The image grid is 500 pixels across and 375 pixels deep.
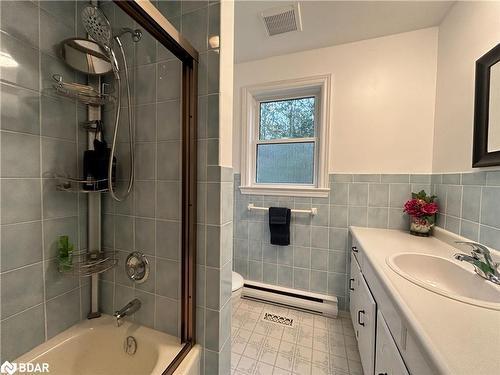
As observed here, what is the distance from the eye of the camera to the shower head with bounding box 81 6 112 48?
99 centimetres

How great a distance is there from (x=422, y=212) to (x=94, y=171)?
2.04 meters

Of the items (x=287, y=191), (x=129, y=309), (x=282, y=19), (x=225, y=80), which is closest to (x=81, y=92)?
(x=225, y=80)

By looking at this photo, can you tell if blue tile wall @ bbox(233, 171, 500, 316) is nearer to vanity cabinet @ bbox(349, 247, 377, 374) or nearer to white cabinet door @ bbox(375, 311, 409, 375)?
vanity cabinet @ bbox(349, 247, 377, 374)

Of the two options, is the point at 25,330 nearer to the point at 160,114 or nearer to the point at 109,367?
the point at 109,367

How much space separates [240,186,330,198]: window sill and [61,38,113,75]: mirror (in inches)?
55.1

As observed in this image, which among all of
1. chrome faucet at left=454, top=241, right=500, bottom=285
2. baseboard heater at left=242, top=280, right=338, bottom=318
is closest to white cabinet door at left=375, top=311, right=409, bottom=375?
chrome faucet at left=454, top=241, right=500, bottom=285

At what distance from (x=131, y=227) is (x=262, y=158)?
4.72 feet

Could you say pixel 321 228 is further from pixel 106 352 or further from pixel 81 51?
pixel 81 51

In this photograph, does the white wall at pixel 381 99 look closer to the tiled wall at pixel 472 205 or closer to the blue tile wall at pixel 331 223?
the blue tile wall at pixel 331 223

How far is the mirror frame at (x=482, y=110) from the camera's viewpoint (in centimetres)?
105

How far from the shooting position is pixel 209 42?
2.86ft

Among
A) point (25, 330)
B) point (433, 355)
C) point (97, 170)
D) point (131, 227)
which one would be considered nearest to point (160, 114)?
point (97, 170)

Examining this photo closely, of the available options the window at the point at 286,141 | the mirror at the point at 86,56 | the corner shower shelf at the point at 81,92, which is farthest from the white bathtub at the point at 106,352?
the window at the point at 286,141

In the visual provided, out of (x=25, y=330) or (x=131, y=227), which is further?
(x=131, y=227)
